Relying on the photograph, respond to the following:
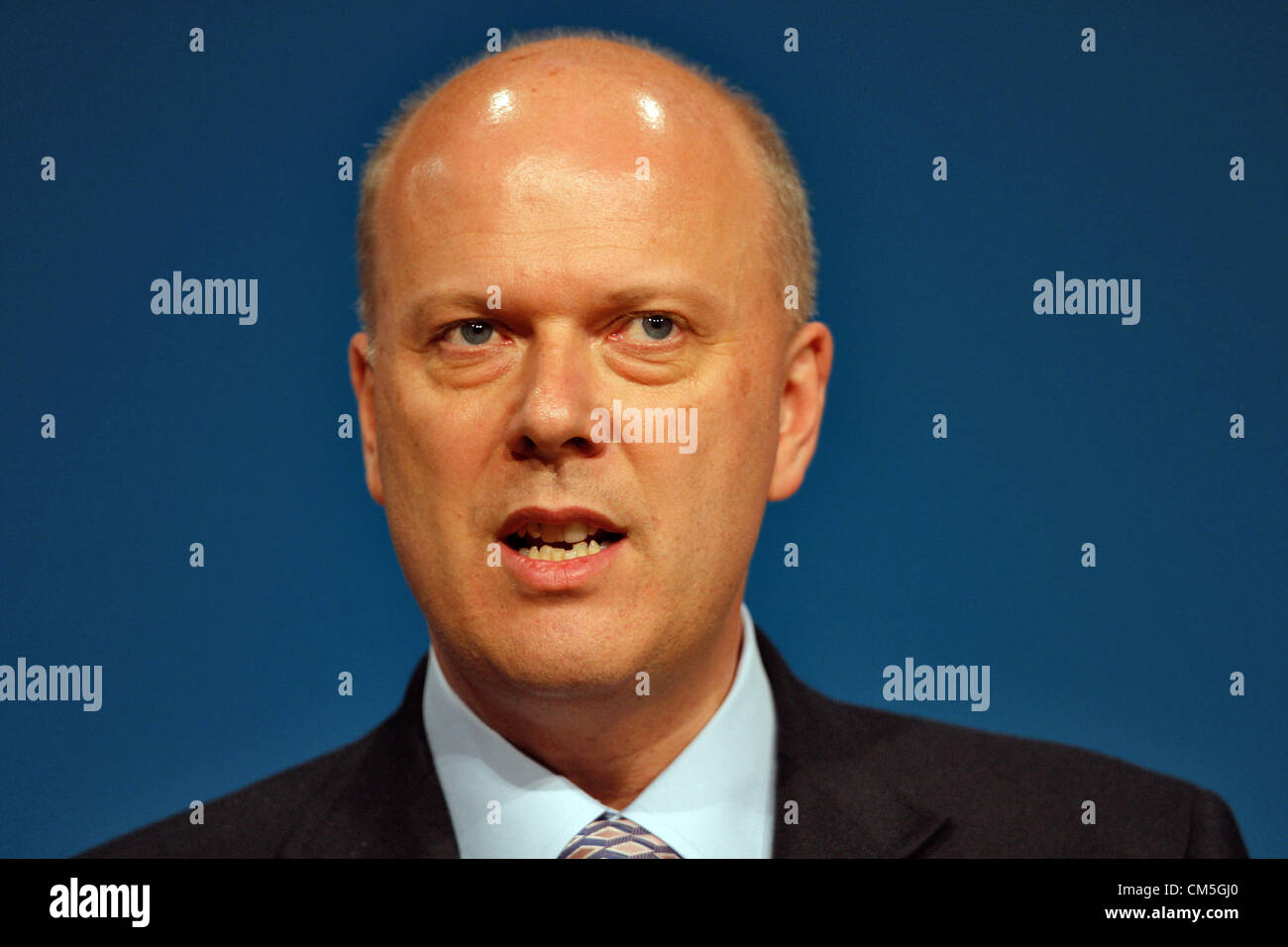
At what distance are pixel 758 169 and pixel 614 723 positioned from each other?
90 centimetres

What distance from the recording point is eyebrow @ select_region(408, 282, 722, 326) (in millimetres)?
2293

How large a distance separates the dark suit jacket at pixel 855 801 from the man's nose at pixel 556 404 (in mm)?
530

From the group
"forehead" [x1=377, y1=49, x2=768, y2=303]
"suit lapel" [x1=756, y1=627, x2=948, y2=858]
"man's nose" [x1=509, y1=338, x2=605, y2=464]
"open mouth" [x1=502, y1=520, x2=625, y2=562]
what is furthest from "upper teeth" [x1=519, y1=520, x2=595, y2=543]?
"suit lapel" [x1=756, y1=627, x2=948, y2=858]

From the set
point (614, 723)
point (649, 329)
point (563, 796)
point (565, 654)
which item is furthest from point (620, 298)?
point (563, 796)

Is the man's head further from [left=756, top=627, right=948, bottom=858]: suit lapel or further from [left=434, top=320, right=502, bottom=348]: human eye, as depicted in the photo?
[left=756, top=627, right=948, bottom=858]: suit lapel

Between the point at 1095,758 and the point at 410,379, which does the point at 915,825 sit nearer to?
the point at 1095,758

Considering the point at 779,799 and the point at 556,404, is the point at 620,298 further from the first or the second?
the point at 779,799

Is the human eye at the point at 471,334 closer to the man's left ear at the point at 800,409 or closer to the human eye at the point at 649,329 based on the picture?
the human eye at the point at 649,329

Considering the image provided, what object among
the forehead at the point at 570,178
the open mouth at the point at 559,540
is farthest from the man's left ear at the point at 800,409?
the open mouth at the point at 559,540

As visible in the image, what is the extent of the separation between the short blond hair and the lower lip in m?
0.48

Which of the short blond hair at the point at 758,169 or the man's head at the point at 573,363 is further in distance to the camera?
the short blond hair at the point at 758,169

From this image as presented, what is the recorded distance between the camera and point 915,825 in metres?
2.53

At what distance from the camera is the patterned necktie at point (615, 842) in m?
2.38
